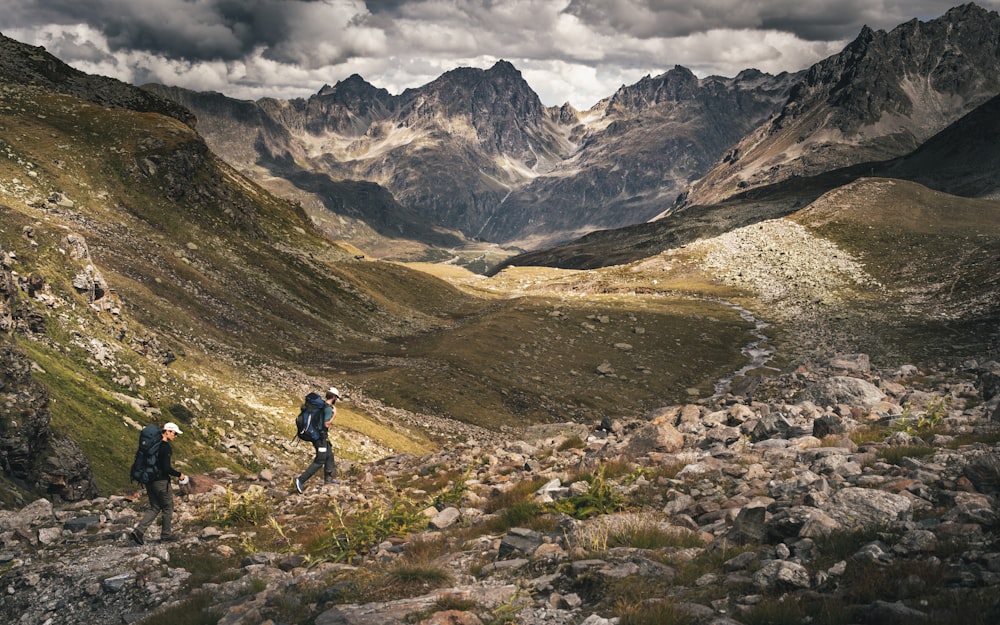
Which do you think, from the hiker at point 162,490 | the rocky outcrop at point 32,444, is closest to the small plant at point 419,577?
the hiker at point 162,490

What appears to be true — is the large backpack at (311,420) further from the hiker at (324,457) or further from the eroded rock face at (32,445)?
the eroded rock face at (32,445)

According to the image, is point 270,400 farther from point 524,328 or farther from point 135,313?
point 524,328

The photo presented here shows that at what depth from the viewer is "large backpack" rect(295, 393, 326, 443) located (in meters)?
20.2

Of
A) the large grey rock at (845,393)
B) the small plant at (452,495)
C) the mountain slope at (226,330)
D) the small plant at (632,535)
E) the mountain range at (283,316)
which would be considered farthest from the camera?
the mountain range at (283,316)

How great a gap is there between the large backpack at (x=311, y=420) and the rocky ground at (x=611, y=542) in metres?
1.99

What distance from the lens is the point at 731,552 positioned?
32.6 ft

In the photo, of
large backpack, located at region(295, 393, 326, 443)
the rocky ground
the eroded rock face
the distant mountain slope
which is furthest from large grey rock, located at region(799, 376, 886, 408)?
the distant mountain slope

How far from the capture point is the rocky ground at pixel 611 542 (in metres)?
7.98

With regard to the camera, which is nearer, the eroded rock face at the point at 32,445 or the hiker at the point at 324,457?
the eroded rock face at the point at 32,445

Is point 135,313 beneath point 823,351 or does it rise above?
above

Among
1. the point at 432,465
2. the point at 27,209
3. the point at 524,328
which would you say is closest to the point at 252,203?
the point at 27,209

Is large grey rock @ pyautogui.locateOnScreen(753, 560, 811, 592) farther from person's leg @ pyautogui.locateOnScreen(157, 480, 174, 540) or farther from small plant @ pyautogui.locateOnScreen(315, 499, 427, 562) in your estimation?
person's leg @ pyautogui.locateOnScreen(157, 480, 174, 540)

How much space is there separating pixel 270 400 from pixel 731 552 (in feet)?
109

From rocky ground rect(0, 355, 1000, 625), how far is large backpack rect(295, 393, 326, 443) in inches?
78.3
